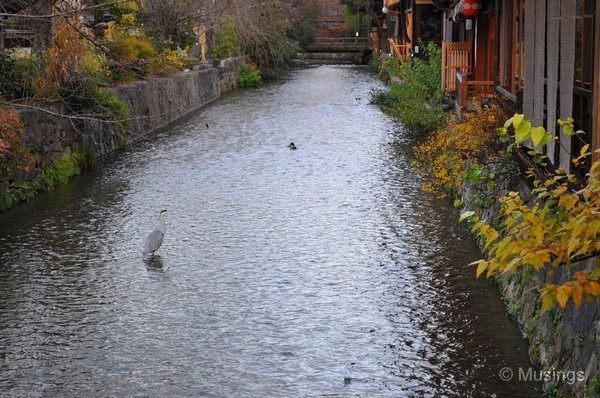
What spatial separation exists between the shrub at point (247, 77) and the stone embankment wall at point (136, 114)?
103 centimetres

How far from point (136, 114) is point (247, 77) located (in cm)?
1937

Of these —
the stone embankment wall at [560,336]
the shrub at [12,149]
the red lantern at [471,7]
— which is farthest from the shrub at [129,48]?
the stone embankment wall at [560,336]

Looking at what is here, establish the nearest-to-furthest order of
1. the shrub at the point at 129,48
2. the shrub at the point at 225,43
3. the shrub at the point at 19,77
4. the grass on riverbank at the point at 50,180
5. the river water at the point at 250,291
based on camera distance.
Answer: the river water at the point at 250,291, the grass on riverbank at the point at 50,180, the shrub at the point at 19,77, the shrub at the point at 129,48, the shrub at the point at 225,43

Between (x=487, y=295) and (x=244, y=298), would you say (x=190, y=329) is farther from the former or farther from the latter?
(x=487, y=295)

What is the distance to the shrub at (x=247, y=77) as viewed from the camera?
144 feet

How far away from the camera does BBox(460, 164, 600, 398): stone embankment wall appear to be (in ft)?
22.6

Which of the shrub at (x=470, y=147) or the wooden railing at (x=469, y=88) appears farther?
the wooden railing at (x=469, y=88)

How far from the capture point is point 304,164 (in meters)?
20.9

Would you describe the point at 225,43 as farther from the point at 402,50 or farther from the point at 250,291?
the point at 250,291

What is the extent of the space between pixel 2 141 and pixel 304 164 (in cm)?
819

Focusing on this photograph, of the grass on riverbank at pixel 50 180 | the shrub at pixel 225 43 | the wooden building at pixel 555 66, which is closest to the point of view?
the wooden building at pixel 555 66

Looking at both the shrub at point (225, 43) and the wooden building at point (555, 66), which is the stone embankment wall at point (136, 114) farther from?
the wooden building at point (555, 66)

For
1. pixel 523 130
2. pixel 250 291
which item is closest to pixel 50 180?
pixel 250 291

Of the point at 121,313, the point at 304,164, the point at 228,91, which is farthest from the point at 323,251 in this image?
the point at 228,91
